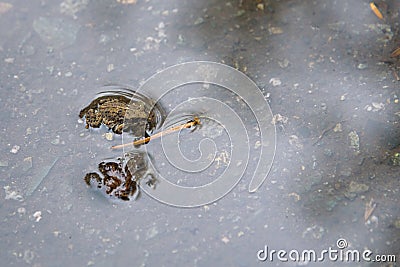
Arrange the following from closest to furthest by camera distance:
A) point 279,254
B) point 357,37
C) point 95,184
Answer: point 279,254 → point 95,184 → point 357,37

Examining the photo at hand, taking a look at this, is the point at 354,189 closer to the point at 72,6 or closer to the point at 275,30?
the point at 275,30

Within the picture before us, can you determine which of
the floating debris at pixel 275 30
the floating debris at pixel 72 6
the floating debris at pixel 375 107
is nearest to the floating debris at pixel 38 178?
the floating debris at pixel 72 6

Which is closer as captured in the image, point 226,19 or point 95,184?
point 95,184

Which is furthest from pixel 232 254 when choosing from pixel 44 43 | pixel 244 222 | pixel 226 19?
pixel 44 43

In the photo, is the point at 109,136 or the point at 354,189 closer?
the point at 354,189

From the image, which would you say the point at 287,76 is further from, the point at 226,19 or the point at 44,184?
the point at 44,184

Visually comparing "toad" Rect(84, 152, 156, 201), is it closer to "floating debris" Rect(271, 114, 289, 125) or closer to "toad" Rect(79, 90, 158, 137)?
"toad" Rect(79, 90, 158, 137)

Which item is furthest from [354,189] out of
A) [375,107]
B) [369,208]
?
[375,107]
